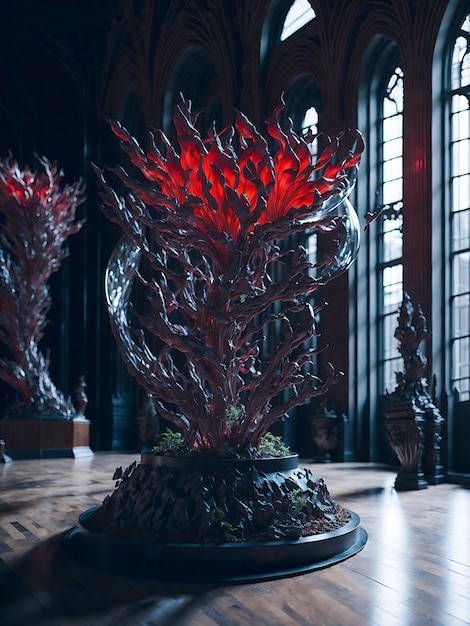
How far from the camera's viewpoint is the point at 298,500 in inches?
195

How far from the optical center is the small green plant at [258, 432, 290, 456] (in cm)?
557

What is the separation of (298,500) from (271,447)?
78 cm

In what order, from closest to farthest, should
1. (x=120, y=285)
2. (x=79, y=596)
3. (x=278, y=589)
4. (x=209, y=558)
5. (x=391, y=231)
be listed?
(x=79, y=596) < (x=278, y=589) < (x=209, y=558) < (x=120, y=285) < (x=391, y=231)

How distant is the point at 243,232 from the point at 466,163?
6.53m

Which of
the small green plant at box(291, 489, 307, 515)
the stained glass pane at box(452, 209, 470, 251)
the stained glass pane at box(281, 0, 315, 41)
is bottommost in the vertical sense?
the small green plant at box(291, 489, 307, 515)

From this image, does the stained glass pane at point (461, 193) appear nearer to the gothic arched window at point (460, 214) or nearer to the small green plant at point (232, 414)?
the gothic arched window at point (460, 214)

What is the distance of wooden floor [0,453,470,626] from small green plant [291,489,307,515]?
47cm

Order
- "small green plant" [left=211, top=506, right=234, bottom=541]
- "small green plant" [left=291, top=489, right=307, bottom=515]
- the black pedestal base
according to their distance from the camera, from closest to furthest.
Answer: "small green plant" [left=211, top=506, right=234, bottom=541] → "small green plant" [left=291, top=489, right=307, bottom=515] → the black pedestal base

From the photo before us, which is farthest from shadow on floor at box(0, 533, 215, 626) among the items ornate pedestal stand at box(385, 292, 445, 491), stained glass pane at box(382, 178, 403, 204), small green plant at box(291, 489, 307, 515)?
stained glass pane at box(382, 178, 403, 204)

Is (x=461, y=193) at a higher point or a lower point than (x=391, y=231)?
higher

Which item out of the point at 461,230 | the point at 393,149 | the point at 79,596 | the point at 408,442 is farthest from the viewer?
the point at 393,149

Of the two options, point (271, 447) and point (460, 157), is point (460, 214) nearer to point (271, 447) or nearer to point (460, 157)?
point (460, 157)

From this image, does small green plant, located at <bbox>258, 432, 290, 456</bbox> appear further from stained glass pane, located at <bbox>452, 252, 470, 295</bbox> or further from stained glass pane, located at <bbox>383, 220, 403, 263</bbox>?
stained glass pane, located at <bbox>383, 220, 403, 263</bbox>

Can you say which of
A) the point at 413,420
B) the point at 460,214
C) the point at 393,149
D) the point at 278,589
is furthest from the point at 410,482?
the point at 393,149
